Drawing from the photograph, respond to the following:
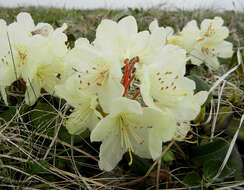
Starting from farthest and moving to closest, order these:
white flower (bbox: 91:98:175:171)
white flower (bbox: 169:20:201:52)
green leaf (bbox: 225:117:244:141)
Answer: white flower (bbox: 169:20:201:52)
green leaf (bbox: 225:117:244:141)
white flower (bbox: 91:98:175:171)

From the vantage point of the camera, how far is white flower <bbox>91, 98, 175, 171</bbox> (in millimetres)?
792

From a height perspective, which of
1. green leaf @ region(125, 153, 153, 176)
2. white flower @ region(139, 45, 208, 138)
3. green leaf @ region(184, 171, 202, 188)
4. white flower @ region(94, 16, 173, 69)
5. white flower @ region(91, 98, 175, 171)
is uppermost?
white flower @ region(94, 16, 173, 69)

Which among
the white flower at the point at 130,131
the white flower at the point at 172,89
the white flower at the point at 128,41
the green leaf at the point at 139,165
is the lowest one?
the green leaf at the point at 139,165

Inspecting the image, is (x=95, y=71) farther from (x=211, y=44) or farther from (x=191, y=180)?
(x=211, y=44)

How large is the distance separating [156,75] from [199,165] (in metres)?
0.44

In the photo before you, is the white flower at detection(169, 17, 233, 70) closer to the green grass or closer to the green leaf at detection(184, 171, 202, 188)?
the green grass

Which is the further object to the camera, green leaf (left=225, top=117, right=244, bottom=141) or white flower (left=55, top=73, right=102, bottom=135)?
green leaf (left=225, top=117, right=244, bottom=141)

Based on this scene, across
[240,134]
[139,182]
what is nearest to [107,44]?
[139,182]

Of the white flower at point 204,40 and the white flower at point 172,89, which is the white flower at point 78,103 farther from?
the white flower at point 204,40

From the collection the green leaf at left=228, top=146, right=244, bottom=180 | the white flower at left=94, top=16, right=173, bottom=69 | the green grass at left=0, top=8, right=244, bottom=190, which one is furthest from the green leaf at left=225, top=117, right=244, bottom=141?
the white flower at left=94, top=16, right=173, bottom=69

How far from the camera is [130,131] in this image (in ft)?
3.03

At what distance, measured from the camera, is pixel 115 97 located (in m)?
0.82

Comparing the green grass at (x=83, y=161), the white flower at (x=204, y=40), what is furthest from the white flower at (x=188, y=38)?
the green grass at (x=83, y=161)

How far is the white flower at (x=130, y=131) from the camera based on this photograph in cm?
79
